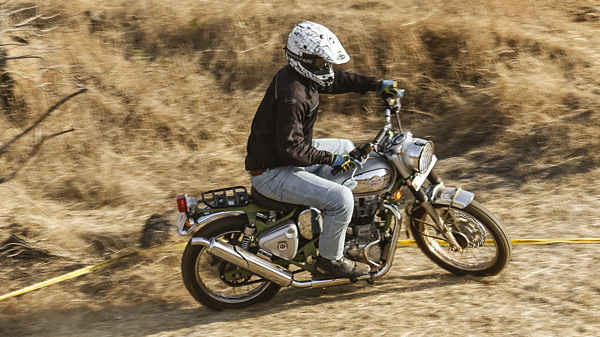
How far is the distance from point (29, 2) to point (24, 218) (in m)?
4.82

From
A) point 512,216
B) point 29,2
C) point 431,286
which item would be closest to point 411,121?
point 512,216

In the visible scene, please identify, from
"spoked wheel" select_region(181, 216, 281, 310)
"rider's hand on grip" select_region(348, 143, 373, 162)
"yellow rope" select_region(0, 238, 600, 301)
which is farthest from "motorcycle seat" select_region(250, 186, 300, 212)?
"yellow rope" select_region(0, 238, 600, 301)

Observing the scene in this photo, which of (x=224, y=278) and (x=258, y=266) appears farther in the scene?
(x=224, y=278)

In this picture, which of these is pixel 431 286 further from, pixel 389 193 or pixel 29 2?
pixel 29 2

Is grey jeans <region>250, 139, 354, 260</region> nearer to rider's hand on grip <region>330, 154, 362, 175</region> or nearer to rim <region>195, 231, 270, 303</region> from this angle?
rider's hand on grip <region>330, 154, 362, 175</region>

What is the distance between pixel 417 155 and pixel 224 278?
5.95 feet

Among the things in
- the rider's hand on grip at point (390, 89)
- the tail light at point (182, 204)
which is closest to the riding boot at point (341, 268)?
the tail light at point (182, 204)

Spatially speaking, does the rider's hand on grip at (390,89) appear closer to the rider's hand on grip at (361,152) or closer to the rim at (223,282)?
the rider's hand on grip at (361,152)

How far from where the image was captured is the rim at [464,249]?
4887mm

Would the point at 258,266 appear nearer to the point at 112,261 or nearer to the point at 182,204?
the point at 182,204

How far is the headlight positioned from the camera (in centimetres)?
448

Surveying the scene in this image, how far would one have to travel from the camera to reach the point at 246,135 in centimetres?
861

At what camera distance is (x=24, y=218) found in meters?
6.82

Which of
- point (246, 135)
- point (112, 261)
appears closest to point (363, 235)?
point (112, 261)
